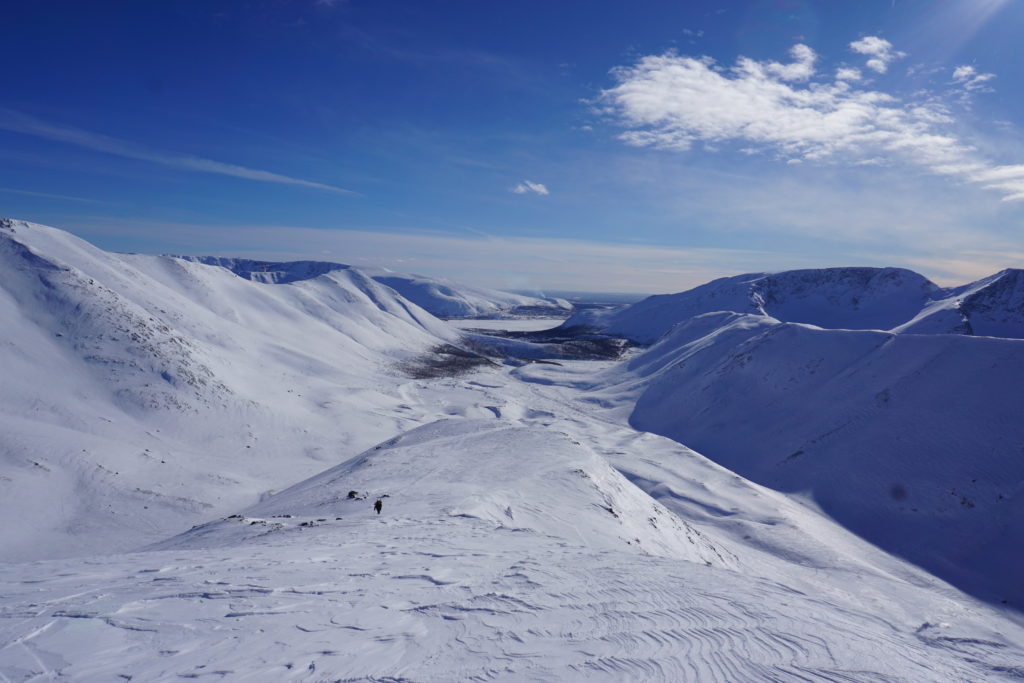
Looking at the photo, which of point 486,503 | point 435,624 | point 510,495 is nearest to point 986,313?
point 510,495

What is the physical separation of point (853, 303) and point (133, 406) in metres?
96.4

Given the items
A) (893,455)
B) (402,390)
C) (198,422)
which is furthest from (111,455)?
(893,455)

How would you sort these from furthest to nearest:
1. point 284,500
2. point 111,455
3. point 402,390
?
point 402,390 < point 111,455 < point 284,500

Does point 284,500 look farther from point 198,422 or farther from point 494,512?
point 198,422

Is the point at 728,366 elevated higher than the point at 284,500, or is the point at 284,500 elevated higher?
the point at 728,366

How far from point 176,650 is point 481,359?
7328 cm

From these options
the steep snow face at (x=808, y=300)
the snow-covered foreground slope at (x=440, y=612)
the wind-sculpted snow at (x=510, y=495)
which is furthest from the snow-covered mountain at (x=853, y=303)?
the snow-covered foreground slope at (x=440, y=612)

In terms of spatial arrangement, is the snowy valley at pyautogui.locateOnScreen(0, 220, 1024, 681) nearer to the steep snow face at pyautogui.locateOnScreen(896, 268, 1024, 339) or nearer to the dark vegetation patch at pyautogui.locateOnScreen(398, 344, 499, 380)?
the steep snow face at pyautogui.locateOnScreen(896, 268, 1024, 339)

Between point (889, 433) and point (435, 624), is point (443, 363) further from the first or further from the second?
point (435, 624)

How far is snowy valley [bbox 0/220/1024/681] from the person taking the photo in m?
5.99

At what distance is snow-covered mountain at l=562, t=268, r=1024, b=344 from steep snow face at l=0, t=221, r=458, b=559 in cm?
6149

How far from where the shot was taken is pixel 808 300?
90.2m

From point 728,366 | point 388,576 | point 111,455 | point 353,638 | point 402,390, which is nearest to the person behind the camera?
point 353,638

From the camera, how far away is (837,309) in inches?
3268
